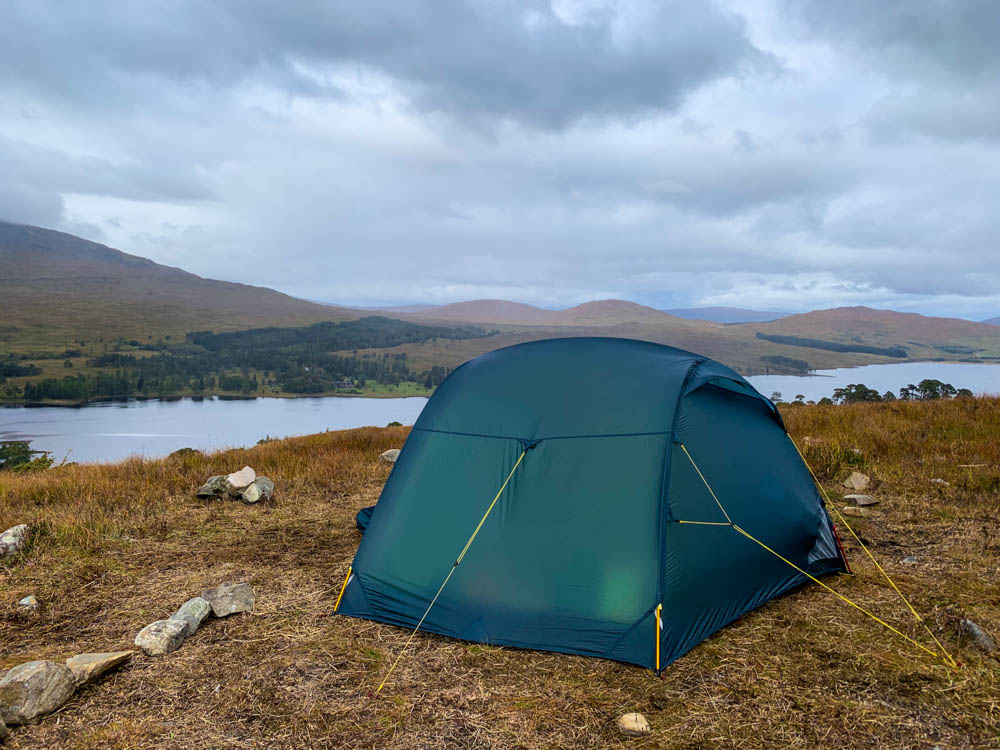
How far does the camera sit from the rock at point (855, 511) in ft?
23.6

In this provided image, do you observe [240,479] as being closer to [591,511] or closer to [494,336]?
[591,511]

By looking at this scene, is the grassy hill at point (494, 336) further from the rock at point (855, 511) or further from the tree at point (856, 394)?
the rock at point (855, 511)

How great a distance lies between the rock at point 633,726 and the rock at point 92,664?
11.6ft

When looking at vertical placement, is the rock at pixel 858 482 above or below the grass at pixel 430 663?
above

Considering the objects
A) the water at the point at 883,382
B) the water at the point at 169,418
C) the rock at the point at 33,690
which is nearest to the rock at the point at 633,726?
the rock at the point at 33,690

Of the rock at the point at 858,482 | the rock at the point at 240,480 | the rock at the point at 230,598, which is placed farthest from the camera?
the rock at the point at 240,480

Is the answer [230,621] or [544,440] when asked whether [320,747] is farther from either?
[544,440]

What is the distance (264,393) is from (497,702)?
321 ft

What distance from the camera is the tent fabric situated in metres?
4.28

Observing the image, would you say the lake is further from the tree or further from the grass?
the grass

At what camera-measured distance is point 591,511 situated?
4.53 meters

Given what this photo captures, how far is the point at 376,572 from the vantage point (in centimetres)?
496

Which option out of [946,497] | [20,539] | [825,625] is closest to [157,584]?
[20,539]

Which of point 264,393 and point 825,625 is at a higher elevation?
point 825,625
